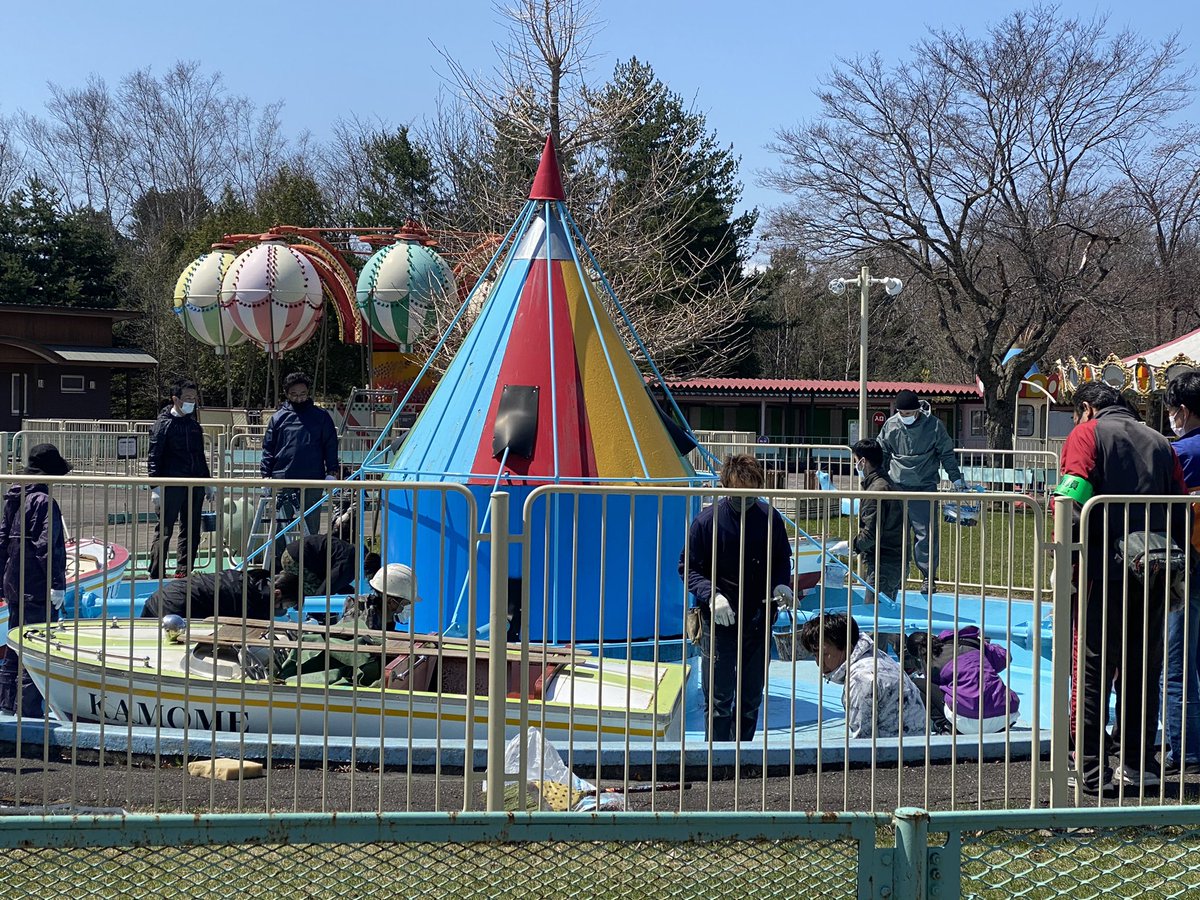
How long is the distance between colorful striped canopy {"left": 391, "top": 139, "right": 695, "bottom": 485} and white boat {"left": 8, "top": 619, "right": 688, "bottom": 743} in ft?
8.19

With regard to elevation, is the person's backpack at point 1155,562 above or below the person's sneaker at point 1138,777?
above

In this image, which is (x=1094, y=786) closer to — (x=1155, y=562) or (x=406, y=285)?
(x=1155, y=562)

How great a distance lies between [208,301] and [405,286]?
4.47 meters

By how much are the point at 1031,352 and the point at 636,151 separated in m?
10.1

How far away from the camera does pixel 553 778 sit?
5.61 m

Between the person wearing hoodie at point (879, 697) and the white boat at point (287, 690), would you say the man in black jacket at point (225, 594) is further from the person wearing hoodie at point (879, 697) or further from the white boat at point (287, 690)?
the person wearing hoodie at point (879, 697)

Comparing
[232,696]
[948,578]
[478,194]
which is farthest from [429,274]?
[232,696]

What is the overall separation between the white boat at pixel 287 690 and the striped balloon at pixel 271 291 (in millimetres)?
17431

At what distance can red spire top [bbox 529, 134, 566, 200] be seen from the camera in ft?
33.1

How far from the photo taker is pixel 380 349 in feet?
119

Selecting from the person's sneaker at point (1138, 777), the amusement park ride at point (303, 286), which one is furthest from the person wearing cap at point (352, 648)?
the amusement park ride at point (303, 286)

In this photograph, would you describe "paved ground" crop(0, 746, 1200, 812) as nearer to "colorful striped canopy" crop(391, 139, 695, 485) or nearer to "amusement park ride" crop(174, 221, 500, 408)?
"colorful striped canopy" crop(391, 139, 695, 485)

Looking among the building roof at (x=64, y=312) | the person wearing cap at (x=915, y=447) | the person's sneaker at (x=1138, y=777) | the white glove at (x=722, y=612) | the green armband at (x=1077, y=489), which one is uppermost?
the building roof at (x=64, y=312)

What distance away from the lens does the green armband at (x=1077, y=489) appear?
595cm
